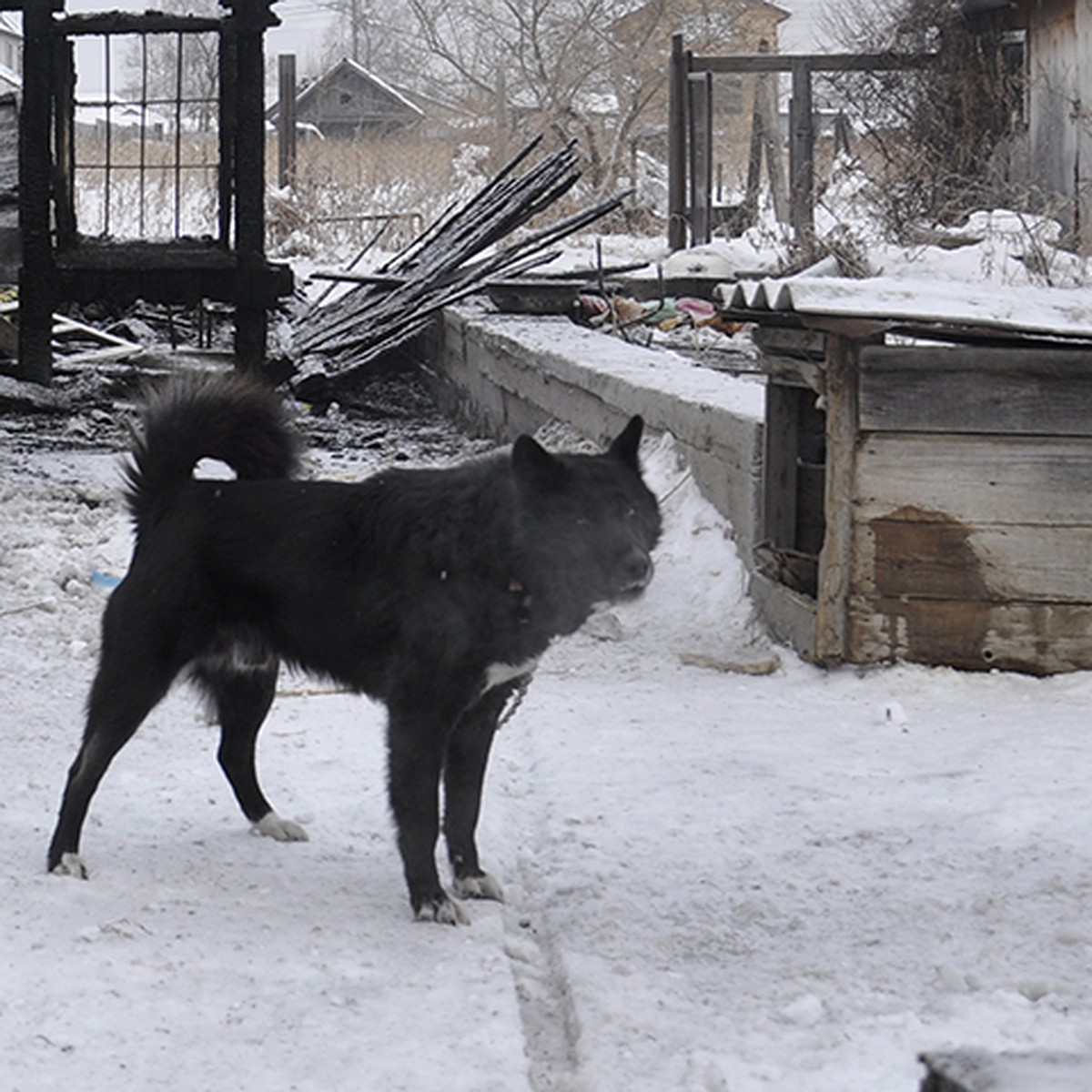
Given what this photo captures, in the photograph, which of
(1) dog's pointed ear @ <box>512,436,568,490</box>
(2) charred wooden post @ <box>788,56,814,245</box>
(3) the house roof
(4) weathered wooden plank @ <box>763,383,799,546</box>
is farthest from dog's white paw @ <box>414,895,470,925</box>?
(3) the house roof

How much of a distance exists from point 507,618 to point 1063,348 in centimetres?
286

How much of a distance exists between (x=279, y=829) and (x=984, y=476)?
9.29 ft

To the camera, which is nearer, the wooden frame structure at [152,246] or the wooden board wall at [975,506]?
the wooden board wall at [975,506]

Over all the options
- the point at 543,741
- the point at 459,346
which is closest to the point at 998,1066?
the point at 543,741

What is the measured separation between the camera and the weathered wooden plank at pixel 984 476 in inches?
233

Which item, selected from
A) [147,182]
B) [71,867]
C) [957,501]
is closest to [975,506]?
[957,501]

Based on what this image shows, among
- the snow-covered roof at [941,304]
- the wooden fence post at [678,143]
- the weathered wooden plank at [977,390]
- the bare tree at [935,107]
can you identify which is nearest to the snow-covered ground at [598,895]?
the weathered wooden plank at [977,390]

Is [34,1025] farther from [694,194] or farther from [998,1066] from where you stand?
[694,194]

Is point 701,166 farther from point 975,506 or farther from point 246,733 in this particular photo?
point 246,733

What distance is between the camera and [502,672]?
4.01 metres

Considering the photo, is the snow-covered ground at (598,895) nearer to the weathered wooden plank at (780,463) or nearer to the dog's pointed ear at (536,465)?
the weathered wooden plank at (780,463)

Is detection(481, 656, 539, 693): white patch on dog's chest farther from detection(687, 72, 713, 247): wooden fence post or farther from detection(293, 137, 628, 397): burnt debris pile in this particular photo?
detection(687, 72, 713, 247): wooden fence post

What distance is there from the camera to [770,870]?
4375 millimetres

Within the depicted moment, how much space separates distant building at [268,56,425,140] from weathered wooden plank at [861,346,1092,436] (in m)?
48.0
